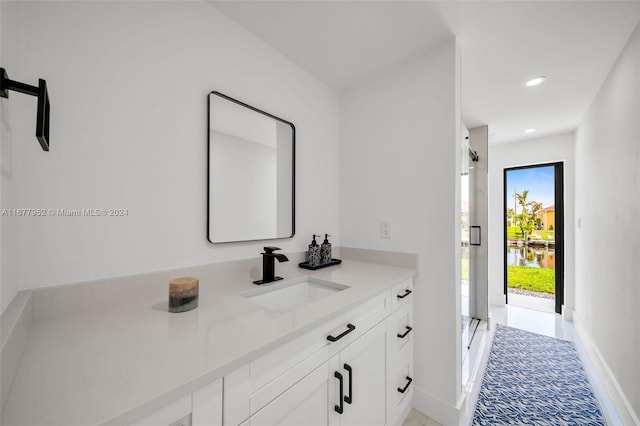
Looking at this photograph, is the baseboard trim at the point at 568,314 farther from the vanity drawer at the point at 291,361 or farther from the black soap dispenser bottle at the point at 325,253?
the vanity drawer at the point at 291,361

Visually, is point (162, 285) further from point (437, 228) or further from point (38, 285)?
point (437, 228)

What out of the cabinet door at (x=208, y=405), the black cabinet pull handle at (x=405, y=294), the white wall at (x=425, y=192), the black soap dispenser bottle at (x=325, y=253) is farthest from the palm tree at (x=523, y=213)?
the cabinet door at (x=208, y=405)

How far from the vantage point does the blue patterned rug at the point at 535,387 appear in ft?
5.19

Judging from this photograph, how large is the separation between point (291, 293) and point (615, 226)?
2.26 meters

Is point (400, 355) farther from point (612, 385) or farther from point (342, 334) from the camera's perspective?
point (612, 385)

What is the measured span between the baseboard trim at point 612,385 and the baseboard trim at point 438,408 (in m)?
0.89

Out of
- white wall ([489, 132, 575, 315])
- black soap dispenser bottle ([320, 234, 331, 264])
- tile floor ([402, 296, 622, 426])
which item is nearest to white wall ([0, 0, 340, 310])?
black soap dispenser bottle ([320, 234, 331, 264])

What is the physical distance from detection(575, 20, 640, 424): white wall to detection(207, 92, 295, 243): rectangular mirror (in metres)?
2.03

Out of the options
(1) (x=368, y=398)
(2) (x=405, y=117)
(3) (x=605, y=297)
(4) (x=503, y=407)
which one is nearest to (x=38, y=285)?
(1) (x=368, y=398)

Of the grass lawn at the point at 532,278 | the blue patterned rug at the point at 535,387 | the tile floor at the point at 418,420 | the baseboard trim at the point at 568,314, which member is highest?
the grass lawn at the point at 532,278

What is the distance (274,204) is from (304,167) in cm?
37

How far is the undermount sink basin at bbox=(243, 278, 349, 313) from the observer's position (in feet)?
4.18

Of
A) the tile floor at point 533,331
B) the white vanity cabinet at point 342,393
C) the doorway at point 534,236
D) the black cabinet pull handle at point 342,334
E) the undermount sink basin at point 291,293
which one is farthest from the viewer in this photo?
the doorway at point 534,236

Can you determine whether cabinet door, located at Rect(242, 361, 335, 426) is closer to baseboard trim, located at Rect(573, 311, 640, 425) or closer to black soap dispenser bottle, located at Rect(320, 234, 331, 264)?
black soap dispenser bottle, located at Rect(320, 234, 331, 264)
